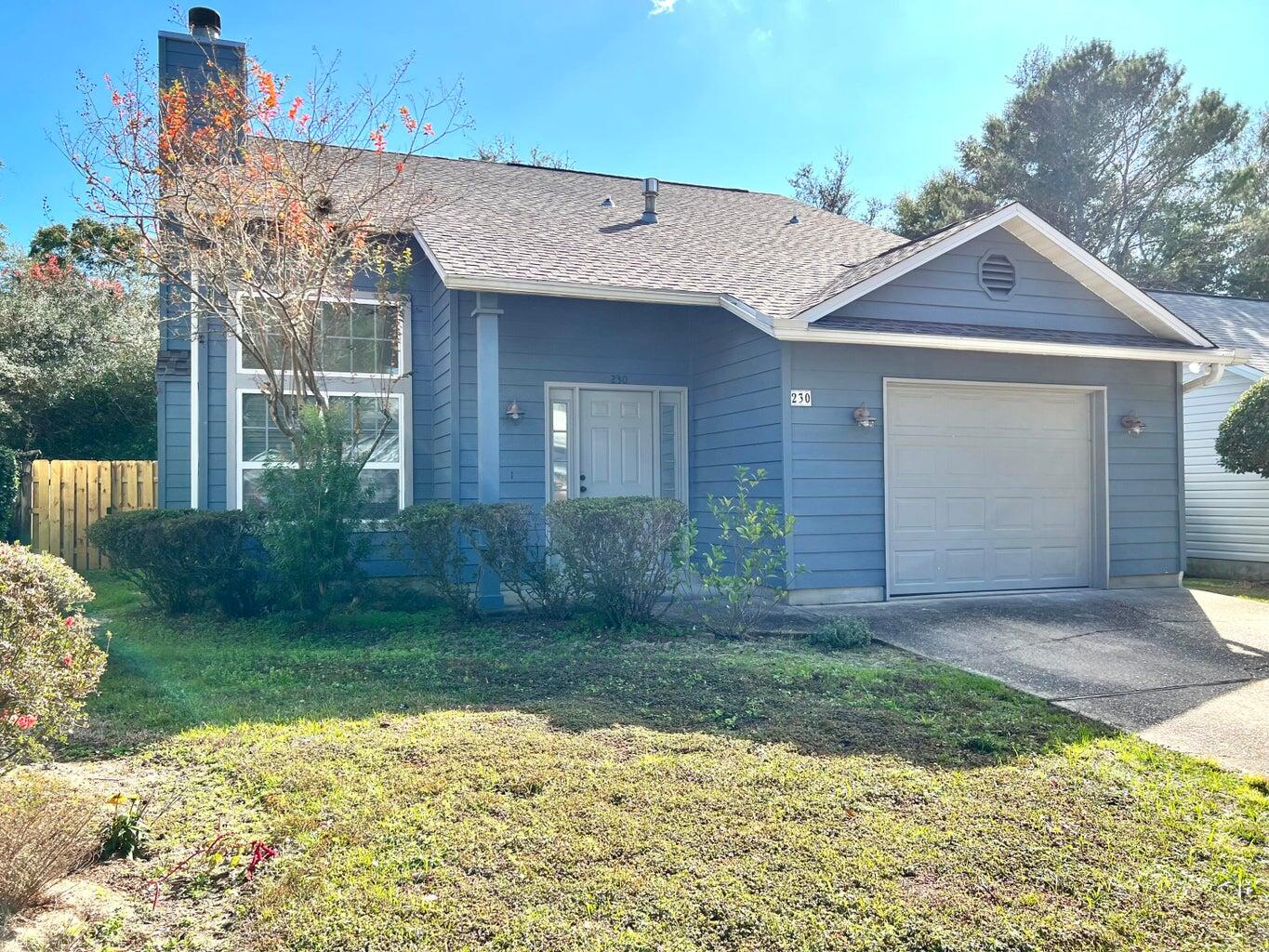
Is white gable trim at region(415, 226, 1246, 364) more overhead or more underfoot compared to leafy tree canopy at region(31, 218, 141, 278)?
more underfoot

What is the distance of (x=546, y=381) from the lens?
916 cm

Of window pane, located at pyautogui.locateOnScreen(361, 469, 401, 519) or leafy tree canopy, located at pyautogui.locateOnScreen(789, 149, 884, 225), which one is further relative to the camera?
leafy tree canopy, located at pyautogui.locateOnScreen(789, 149, 884, 225)

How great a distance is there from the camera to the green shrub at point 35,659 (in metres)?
2.88

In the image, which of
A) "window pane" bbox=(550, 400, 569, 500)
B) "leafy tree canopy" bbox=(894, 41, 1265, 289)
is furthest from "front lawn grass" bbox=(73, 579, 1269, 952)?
"leafy tree canopy" bbox=(894, 41, 1265, 289)

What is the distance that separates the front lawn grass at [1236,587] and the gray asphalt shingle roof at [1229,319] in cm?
279

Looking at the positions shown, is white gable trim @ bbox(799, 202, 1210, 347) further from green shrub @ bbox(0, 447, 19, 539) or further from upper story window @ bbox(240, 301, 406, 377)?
green shrub @ bbox(0, 447, 19, 539)

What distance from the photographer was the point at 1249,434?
10.2 meters

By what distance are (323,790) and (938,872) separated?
2386mm

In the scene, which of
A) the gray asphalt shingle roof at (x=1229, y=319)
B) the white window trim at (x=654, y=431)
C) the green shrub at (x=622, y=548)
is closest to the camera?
the green shrub at (x=622, y=548)

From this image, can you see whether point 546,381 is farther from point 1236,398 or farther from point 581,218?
point 1236,398

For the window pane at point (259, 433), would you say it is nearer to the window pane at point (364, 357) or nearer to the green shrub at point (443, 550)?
the window pane at point (364, 357)

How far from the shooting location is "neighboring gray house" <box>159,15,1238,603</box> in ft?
26.8

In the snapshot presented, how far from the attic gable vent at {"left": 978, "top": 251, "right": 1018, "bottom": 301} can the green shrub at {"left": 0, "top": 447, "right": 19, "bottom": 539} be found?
12.2 m

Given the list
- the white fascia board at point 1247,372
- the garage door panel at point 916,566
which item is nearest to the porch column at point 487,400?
the garage door panel at point 916,566
